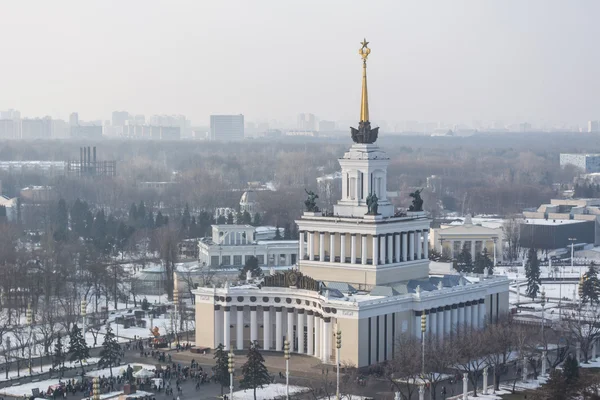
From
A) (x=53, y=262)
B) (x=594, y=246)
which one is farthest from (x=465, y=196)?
(x=53, y=262)

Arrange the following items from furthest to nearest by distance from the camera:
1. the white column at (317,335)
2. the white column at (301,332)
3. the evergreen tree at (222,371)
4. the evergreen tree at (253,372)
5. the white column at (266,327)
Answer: the white column at (266,327)
the white column at (301,332)
the white column at (317,335)
the evergreen tree at (222,371)
the evergreen tree at (253,372)

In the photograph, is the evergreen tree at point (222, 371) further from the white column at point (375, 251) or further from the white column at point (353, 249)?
the white column at point (353, 249)

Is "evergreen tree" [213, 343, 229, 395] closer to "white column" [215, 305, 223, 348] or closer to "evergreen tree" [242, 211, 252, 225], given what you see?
"white column" [215, 305, 223, 348]

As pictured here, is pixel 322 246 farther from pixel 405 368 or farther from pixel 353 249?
pixel 405 368

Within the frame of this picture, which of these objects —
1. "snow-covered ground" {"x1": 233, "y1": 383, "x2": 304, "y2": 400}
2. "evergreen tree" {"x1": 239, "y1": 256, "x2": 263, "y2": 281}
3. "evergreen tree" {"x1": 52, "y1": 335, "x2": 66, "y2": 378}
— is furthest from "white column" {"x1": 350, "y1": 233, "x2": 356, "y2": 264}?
"evergreen tree" {"x1": 239, "y1": 256, "x2": 263, "y2": 281}

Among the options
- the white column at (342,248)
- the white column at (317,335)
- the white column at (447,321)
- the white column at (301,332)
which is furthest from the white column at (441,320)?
the white column at (301,332)

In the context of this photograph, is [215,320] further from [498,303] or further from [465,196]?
[465,196]

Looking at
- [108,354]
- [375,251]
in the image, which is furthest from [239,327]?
[108,354]
